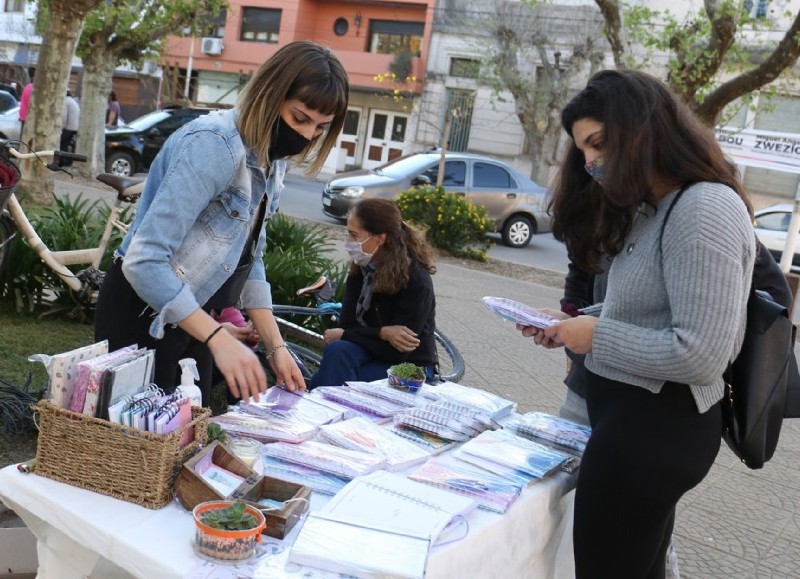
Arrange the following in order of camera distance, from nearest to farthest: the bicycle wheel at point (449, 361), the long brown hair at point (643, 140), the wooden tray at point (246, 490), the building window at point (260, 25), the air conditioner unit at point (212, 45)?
the wooden tray at point (246, 490) < the long brown hair at point (643, 140) < the bicycle wheel at point (449, 361) < the building window at point (260, 25) < the air conditioner unit at point (212, 45)

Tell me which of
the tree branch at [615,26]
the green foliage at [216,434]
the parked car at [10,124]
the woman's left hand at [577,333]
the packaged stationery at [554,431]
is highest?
the tree branch at [615,26]

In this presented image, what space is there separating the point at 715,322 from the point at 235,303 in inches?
59.2

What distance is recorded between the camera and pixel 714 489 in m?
5.24

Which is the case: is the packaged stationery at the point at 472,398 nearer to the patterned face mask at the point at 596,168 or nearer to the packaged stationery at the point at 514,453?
the packaged stationery at the point at 514,453

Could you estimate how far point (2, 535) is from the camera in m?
3.27

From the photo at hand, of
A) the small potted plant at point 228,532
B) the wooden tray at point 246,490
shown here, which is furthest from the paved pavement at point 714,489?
the small potted plant at point 228,532

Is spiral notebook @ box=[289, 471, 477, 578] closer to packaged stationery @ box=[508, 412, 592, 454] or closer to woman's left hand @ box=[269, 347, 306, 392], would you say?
woman's left hand @ box=[269, 347, 306, 392]

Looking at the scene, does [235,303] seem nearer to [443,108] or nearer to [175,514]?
[175,514]

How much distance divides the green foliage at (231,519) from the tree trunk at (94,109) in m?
16.1

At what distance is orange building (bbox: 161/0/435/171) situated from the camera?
1388 inches

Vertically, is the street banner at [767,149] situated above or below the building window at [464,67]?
below

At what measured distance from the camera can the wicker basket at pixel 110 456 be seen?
204 centimetres

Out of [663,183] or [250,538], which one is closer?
[250,538]

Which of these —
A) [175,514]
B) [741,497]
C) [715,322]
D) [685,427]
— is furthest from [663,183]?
[741,497]
